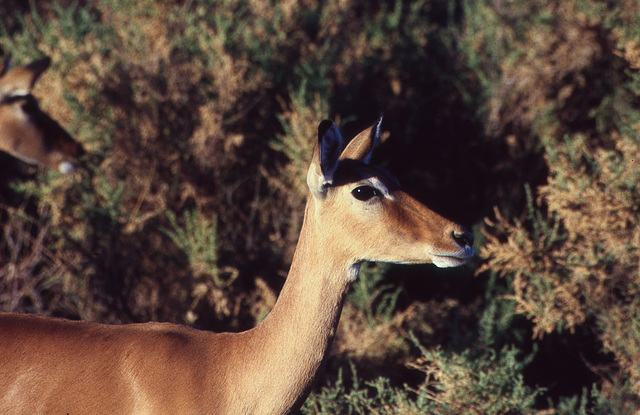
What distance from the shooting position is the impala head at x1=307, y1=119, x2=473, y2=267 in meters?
3.41

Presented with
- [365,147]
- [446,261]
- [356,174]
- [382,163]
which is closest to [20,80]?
[382,163]

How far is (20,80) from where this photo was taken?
5941mm

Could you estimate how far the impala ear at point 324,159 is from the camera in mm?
3213

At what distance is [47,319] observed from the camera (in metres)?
3.65

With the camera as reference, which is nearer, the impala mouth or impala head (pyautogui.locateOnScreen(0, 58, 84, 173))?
the impala mouth

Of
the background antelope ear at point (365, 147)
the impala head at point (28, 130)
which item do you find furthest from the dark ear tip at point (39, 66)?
the background antelope ear at point (365, 147)

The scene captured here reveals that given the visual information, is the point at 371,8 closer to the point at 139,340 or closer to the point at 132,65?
the point at 132,65

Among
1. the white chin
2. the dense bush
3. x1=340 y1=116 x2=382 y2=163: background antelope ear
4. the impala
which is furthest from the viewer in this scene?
the dense bush

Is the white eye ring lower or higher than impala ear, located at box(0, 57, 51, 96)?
lower

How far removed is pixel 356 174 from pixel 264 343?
100 cm

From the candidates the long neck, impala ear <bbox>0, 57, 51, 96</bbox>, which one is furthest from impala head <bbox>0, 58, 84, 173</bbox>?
the long neck

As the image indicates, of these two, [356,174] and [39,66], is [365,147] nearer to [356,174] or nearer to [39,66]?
[356,174]

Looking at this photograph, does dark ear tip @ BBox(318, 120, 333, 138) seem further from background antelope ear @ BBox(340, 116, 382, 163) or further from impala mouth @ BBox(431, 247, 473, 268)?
impala mouth @ BBox(431, 247, 473, 268)

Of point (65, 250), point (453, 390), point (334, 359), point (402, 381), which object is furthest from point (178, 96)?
point (453, 390)
